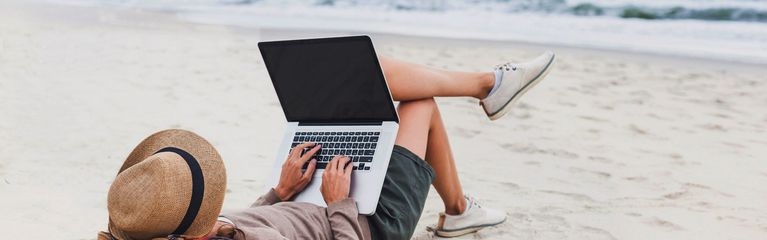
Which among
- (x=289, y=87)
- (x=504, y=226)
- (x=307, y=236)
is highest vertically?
(x=289, y=87)

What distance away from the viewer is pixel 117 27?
982cm

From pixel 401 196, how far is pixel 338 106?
1.29 ft

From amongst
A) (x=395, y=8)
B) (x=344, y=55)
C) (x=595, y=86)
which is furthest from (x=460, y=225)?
(x=395, y=8)

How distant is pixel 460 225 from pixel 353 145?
0.82 meters

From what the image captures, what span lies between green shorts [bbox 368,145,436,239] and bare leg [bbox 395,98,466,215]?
0.25 feet

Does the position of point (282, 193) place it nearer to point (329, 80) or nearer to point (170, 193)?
point (329, 80)

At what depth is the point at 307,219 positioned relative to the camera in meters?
2.71

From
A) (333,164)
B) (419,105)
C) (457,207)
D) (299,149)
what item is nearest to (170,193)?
(333,164)

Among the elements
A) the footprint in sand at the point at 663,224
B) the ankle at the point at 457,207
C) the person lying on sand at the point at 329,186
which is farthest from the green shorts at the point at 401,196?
the footprint in sand at the point at 663,224

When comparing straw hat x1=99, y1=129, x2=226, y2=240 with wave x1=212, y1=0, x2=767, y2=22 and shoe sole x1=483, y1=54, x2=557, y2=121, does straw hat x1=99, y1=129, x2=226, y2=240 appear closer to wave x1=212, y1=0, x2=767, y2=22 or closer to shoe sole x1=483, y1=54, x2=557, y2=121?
shoe sole x1=483, y1=54, x2=557, y2=121

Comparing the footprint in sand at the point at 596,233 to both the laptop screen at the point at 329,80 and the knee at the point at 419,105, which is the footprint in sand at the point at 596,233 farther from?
the laptop screen at the point at 329,80

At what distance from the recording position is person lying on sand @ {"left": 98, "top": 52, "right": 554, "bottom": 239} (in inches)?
81.2

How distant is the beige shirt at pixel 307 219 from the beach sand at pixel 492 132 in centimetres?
105

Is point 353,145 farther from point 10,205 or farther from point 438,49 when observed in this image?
point 438,49
